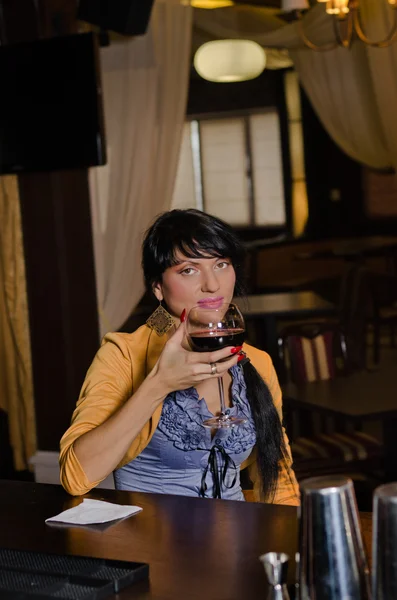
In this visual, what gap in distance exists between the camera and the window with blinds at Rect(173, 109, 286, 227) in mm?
11727

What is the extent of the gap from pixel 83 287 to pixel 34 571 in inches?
132

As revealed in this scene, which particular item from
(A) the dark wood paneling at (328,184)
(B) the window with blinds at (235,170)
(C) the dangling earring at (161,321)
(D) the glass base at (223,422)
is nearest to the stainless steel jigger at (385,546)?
(D) the glass base at (223,422)

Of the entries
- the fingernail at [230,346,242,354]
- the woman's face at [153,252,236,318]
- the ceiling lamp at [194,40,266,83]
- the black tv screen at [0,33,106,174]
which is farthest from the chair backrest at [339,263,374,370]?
the fingernail at [230,346,242,354]

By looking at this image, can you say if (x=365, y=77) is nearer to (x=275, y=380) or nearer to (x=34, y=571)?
(x=275, y=380)

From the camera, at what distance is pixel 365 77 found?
6008 mm

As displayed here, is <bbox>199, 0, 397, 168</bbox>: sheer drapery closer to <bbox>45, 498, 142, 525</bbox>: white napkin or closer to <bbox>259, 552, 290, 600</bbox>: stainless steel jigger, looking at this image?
<bbox>45, 498, 142, 525</bbox>: white napkin

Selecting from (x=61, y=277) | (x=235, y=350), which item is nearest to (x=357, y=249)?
(x=61, y=277)

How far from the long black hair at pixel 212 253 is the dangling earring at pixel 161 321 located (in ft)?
0.22

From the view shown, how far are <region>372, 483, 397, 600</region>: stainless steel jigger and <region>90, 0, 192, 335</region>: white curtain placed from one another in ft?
12.4

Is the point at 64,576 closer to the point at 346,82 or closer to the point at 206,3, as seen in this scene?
the point at 346,82

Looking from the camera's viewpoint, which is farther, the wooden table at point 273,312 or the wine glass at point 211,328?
the wooden table at point 273,312

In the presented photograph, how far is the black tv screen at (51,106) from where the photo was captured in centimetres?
430

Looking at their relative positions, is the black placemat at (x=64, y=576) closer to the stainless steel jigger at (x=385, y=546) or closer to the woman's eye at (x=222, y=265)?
the stainless steel jigger at (x=385, y=546)

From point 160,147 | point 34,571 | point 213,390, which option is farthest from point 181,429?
point 160,147
